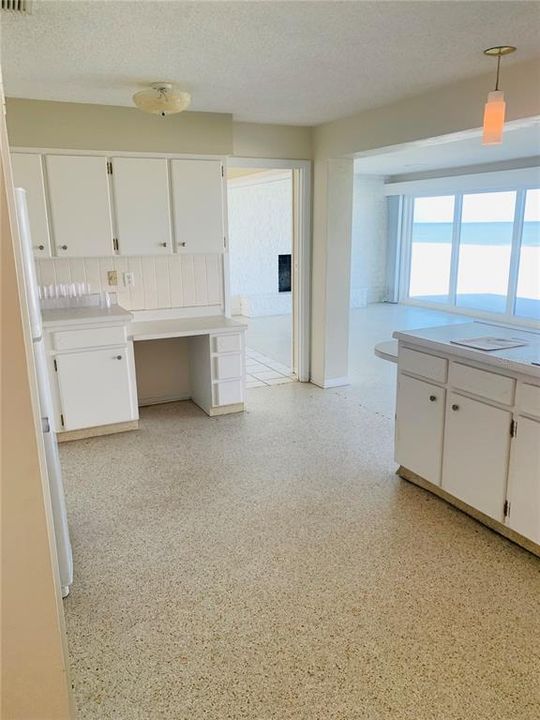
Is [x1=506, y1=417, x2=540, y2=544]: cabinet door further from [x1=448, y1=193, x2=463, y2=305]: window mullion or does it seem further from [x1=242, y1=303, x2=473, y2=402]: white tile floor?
[x1=448, y1=193, x2=463, y2=305]: window mullion

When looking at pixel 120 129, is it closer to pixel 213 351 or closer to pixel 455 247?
pixel 213 351

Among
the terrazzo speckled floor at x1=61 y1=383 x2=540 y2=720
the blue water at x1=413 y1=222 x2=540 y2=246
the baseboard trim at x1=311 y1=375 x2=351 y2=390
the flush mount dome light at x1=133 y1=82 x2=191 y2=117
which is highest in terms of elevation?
the flush mount dome light at x1=133 y1=82 x2=191 y2=117

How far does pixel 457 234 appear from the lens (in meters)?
8.89

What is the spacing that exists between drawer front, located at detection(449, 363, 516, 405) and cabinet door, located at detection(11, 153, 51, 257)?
9.76 feet

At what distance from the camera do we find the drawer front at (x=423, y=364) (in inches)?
110

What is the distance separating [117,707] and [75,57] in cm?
293

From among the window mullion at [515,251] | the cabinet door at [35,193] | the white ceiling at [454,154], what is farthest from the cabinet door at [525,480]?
the window mullion at [515,251]

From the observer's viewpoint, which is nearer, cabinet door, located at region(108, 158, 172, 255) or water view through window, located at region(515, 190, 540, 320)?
cabinet door, located at region(108, 158, 172, 255)

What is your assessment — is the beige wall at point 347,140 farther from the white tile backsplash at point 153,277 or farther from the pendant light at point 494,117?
the white tile backsplash at point 153,277

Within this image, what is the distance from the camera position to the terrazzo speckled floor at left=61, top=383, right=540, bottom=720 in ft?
5.78

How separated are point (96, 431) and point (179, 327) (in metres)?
1.04

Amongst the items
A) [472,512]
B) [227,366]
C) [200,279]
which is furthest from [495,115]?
[200,279]

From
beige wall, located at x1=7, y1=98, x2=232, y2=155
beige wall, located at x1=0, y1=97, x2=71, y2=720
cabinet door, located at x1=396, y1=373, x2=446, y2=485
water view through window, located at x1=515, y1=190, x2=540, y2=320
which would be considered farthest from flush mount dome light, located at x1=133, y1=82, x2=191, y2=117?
water view through window, located at x1=515, y1=190, x2=540, y2=320

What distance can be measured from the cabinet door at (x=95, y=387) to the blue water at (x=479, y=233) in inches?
256
